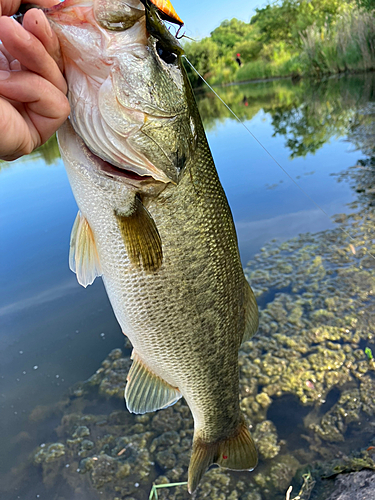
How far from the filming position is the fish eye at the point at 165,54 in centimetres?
122

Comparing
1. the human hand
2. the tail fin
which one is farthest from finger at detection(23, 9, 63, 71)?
the tail fin

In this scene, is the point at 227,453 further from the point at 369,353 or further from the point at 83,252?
the point at 369,353

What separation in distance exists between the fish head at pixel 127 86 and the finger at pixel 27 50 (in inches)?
5.0

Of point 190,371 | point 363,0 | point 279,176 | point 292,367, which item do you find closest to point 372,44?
point 363,0

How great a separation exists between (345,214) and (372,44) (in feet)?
50.0

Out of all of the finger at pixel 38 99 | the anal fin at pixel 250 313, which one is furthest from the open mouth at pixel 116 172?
the anal fin at pixel 250 313

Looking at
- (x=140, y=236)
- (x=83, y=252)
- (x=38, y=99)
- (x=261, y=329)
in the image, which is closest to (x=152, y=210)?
(x=140, y=236)

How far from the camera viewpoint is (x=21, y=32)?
0.86 m

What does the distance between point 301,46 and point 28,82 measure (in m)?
28.4

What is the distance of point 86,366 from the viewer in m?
3.42

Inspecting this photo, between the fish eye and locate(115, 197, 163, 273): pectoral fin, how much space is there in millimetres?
500

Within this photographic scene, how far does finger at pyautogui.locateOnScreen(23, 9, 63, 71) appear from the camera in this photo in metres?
0.89

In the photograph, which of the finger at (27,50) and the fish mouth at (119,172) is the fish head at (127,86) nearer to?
the fish mouth at (119,172)

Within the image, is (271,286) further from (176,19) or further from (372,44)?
(372,44)
